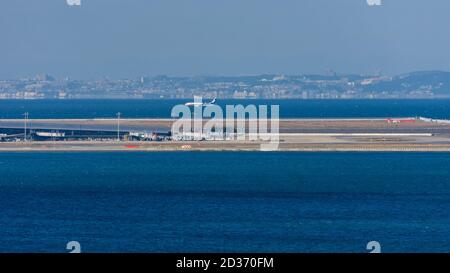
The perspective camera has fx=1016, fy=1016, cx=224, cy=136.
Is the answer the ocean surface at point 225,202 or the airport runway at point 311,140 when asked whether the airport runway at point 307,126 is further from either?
the ocean surface at point 225,202

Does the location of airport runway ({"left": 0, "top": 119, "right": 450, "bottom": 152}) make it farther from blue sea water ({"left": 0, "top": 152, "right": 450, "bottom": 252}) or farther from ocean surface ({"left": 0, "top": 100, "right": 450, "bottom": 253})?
blue sea water ({"left": 0, "top": 152, "right": 450, "bottom": 252})

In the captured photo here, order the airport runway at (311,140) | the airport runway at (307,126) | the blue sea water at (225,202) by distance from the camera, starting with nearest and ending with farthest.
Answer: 1. the blue sea water at (225,202)
2. the airport runway at (311,140)
3. the airport runway at (307,126)

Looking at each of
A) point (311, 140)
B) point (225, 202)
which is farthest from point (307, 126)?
point (225, 202)

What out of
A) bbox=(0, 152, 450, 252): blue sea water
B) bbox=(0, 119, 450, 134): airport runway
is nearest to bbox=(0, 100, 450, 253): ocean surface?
bbox=(0, 152, 450, 252): blue sea water

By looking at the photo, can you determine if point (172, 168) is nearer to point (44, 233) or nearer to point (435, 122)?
point (44, 233)

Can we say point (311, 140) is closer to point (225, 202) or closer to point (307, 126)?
point (307, 126)

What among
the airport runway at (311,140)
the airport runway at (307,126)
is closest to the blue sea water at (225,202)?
the airport runway at (311,140)
